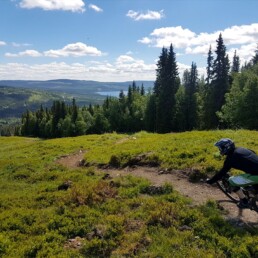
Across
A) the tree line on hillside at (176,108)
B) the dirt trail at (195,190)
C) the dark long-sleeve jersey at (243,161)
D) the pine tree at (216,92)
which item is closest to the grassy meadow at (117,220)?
the dirt trail at (195,190)

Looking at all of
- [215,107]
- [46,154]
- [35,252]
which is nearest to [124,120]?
[215,107]

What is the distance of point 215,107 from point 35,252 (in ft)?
182

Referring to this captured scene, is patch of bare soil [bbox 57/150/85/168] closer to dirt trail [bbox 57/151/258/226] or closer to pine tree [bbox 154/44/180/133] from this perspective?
dirt trail [bbox 57/151/258/226]

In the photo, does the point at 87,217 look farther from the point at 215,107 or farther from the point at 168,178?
the point at 215,107

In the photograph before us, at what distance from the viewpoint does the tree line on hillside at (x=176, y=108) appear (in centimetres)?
4856

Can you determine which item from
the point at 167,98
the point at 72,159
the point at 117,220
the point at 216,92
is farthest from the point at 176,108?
the point at 117,220

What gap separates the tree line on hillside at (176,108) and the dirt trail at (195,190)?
106 ft

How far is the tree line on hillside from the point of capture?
48562 mm

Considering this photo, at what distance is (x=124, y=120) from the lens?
89.6 meters

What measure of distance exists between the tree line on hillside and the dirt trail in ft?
106

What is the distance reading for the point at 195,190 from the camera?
47.3 ft

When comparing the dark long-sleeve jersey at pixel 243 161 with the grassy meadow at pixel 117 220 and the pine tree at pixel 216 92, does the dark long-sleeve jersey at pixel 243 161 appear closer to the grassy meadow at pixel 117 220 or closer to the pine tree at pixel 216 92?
the grassy meadow at pixel 117 220

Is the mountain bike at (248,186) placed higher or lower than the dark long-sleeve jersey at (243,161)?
lower

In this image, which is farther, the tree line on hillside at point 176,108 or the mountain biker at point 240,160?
the tree line on hillside at point 176,108
